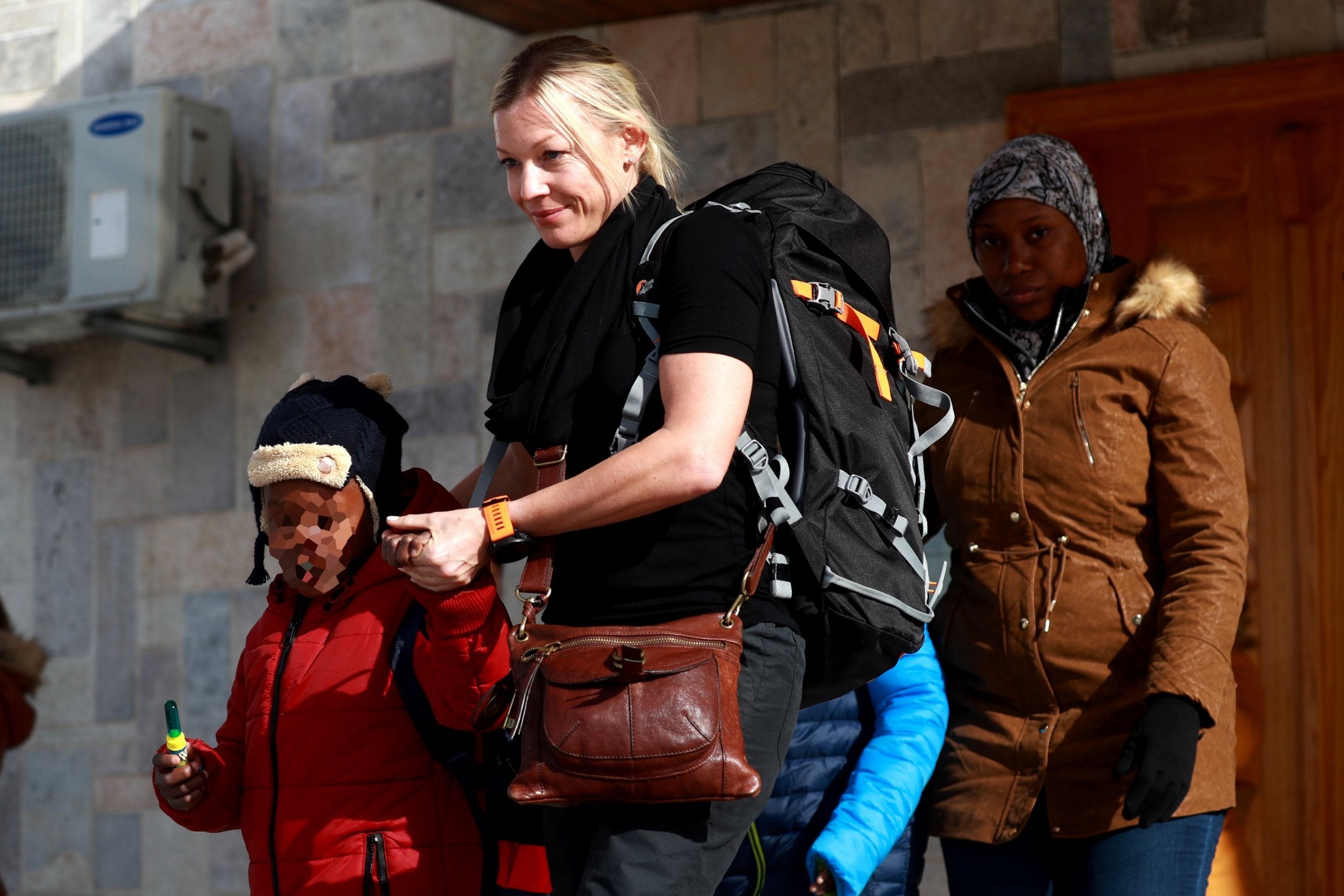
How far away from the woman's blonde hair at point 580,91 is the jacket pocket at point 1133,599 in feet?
3.55

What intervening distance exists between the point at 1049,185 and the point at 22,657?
3.11 m

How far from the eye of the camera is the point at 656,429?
1908 millimetres

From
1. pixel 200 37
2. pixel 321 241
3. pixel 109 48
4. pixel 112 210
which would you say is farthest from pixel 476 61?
pixel 109 48

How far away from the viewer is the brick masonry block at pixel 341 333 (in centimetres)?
506

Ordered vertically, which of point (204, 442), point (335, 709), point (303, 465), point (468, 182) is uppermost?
point (468, 182)

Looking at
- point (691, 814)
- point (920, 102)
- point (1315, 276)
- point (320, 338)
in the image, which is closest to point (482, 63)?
point (320, 338)

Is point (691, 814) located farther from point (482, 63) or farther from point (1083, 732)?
point (482, 63)

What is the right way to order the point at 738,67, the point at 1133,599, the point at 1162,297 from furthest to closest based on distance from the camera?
the point at 738,67
the point at 1162,297
the point at 1133,599

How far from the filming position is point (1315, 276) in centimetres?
402

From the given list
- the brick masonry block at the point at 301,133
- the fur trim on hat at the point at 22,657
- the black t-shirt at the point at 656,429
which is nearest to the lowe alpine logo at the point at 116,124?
the brick masonry block at the point at 301,133

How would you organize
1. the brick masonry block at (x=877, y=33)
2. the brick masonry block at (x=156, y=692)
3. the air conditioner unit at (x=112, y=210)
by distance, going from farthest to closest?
the brick masonry block at (x=156, y=692), the air conditioner unit at (x=112, y=210), the brick masonry block at (x=877, y=33)

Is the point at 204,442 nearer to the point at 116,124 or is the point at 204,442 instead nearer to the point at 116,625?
the point at 116,625

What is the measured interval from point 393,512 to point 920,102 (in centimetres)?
240

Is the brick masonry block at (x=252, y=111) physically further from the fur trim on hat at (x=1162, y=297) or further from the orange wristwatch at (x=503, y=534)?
the orange wristwatch at (x=503, y=534)
